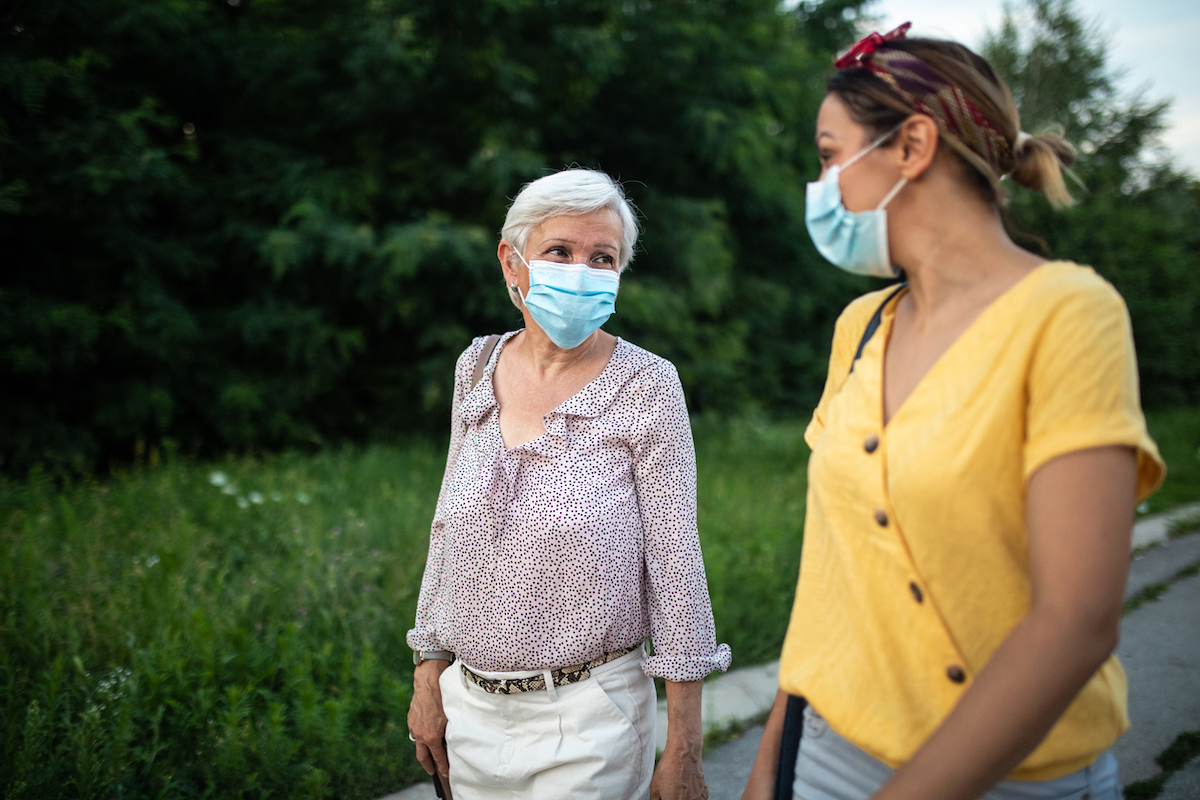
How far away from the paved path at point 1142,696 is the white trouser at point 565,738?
1155 mm

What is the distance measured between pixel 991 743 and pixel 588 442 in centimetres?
118

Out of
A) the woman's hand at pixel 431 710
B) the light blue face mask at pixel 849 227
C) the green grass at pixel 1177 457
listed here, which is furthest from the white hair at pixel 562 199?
the green grass at pixel 1177 457

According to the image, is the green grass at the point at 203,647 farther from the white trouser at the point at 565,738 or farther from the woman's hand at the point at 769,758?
the woman's hand at the point at 769,758

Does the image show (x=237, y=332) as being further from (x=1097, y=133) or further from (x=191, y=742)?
(x=1097, y=133)

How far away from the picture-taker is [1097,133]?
77.7 feet

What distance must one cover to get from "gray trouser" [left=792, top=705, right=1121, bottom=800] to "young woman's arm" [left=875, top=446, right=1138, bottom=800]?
190 mm

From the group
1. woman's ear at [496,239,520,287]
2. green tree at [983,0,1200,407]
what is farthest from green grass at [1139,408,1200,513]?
woman's ear at [496,239,520,287]

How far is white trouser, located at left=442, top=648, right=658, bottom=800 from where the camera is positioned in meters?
2.09

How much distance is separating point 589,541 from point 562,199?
2.92 ft

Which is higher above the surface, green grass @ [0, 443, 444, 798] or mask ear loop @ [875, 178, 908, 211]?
mask ear loop @ [875, 178, 908, 211]

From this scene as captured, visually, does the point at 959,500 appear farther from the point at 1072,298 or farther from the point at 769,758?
the point at 769,758

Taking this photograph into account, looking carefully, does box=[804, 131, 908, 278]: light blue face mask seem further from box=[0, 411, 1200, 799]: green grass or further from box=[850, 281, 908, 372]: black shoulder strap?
box=[0, 411, 1200, 799]: green grass

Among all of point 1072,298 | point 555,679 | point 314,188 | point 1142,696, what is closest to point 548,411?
point 555,679

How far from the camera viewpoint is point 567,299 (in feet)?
7.42
